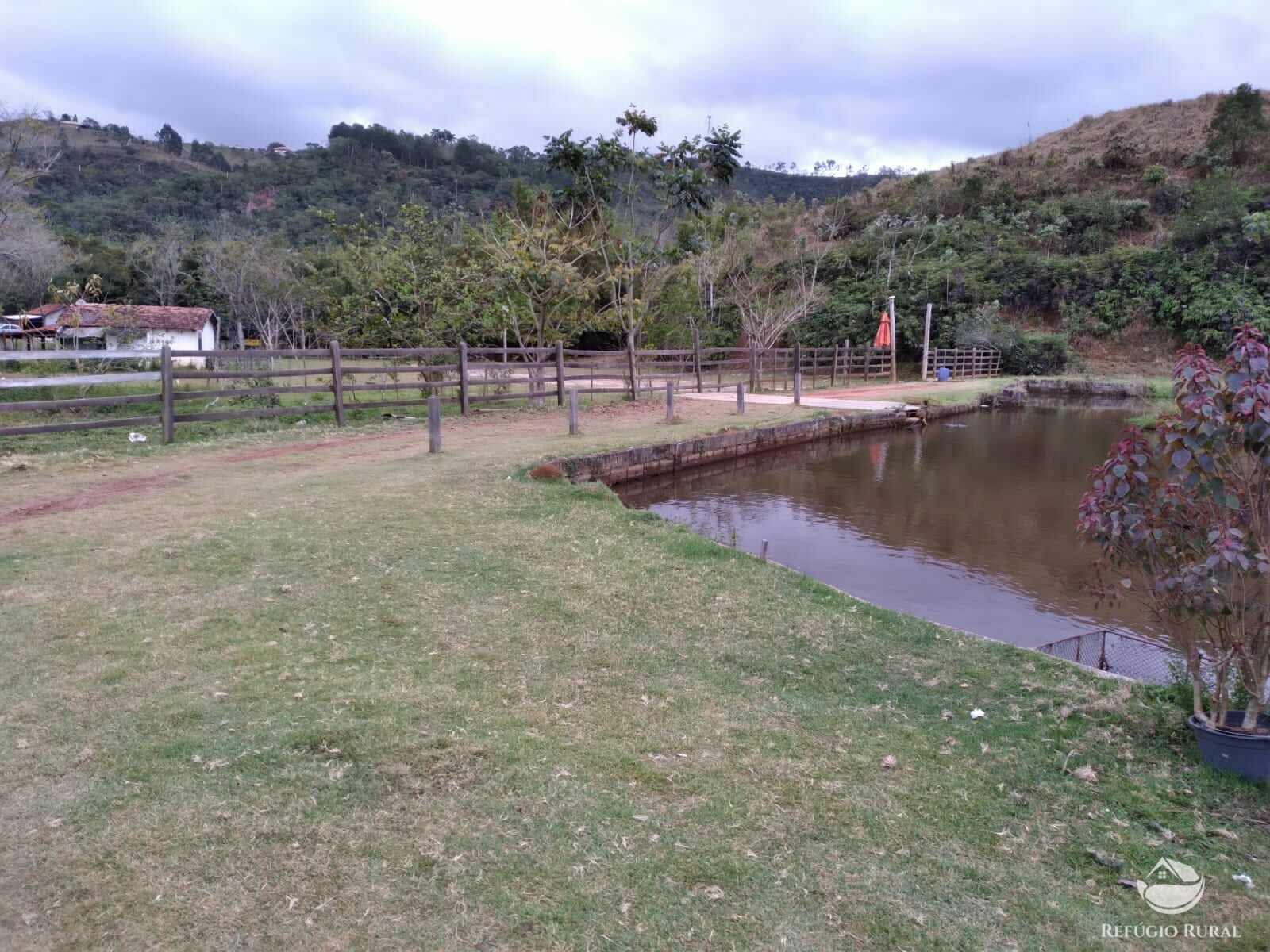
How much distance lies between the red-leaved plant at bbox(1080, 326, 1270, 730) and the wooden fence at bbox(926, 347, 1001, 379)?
2936 centimetres

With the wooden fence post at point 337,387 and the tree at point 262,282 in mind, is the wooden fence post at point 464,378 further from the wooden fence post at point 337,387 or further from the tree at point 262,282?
the tree at point 262,282

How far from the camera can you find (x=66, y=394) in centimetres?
1224

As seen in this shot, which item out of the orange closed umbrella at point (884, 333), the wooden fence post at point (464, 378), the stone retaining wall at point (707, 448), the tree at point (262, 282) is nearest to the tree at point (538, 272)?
the wooden fence post at point (464, 378)

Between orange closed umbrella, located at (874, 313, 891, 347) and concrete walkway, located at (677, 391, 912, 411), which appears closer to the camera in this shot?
concrete walkway, located at (677, 391, 912, 411)

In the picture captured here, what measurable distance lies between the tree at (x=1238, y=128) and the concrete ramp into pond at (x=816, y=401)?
109 ft

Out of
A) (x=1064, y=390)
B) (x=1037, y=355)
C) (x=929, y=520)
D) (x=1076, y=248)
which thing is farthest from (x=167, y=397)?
(x=1076, y=248)

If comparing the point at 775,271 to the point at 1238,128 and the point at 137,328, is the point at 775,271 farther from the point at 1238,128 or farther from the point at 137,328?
the point at 137,328

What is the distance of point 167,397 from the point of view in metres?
10.8

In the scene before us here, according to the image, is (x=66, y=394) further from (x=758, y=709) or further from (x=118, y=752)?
(x=758, y=709)

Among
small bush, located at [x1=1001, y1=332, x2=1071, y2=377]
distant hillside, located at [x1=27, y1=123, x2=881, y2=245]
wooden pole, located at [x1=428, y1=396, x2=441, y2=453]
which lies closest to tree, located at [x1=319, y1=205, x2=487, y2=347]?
wooden pole, located at [x1=428, y1=396, x2=441, y2=453]

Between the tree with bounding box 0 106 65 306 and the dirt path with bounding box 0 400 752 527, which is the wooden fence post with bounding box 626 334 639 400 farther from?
the tree with bounding box 0 106 65 306

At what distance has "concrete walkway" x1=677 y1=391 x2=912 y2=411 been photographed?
62.9ft

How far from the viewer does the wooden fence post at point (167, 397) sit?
35.3 feet

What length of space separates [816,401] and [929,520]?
422 inches
